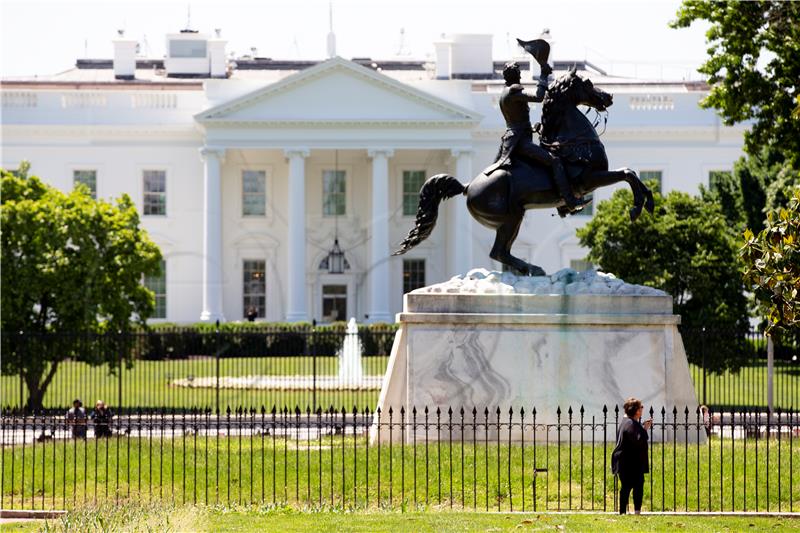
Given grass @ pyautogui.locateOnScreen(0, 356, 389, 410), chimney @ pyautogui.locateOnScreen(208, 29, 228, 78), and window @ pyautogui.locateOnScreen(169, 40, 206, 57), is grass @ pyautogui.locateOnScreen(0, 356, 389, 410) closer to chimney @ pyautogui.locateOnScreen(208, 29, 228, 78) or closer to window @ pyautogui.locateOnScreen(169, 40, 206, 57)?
chimney @ pyautogui.locateOnScreen(208, 29, 228, 78)

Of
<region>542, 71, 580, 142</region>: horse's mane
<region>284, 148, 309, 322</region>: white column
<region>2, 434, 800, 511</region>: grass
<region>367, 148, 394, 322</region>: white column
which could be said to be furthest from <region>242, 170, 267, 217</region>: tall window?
<region>542, 71, 580, 142</region>: horse's mane

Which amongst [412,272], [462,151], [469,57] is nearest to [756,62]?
[462,151]

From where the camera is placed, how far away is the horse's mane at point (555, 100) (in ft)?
54.8

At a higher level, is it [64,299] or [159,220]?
[159,220]

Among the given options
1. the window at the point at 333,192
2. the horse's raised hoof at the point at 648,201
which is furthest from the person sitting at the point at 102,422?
the window at the point at 333,192

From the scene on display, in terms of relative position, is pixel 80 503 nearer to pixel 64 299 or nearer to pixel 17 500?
pixel 17 500

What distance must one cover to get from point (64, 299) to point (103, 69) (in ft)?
139

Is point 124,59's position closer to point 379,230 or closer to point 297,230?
point 297,230

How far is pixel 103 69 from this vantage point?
6881cm

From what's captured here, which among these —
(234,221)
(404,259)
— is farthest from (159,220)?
(404,259)

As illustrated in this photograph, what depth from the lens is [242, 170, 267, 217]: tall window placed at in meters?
59.3

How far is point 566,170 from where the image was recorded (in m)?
16.9

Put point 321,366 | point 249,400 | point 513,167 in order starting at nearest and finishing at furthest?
1. point 513,167
2. point 249,400
3. point 321,366

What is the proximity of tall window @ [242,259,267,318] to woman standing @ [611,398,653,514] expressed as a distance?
45703 millimetres
